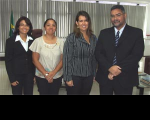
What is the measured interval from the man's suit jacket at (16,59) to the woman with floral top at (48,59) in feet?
0.32

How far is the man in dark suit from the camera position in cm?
172

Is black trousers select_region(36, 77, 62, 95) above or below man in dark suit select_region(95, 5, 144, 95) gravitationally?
below

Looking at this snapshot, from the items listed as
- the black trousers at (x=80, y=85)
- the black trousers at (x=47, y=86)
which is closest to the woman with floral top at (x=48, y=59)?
the black trousers at (x=47, y=86)

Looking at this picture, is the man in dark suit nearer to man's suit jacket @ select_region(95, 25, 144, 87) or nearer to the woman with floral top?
man's suit jacket @ select_region(95, 25, 144, 87)

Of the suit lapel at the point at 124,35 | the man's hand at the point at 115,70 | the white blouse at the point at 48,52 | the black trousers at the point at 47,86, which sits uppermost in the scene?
the suit lapel at the point at 124,35

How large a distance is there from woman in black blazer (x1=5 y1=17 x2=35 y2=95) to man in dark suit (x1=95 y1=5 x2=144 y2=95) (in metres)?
0.82

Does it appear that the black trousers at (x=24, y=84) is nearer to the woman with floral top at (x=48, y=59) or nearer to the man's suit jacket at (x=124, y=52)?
the woman with floral top at (x=48, y=59)

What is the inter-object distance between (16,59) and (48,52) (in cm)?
38

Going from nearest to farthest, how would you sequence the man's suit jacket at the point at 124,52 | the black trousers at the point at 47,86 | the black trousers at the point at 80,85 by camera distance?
1. the man's suit jacket at the point at 124,52
2. the black trousers at the point at 80,85
3. the black trousers at the point at 47,86

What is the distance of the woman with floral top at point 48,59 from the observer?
1.99m

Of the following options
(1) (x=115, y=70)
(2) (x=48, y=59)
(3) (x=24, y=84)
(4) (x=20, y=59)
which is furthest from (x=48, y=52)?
(1) (x=115, y=70)

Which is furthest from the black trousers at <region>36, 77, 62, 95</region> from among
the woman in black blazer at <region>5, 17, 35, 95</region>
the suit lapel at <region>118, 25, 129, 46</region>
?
the suit lapel at <region>118, 25, 129, 46</region>

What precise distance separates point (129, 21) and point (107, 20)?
1.20 metres
